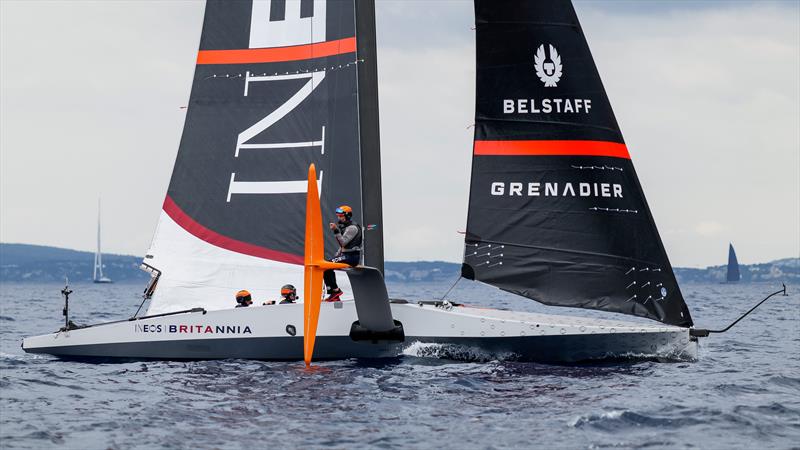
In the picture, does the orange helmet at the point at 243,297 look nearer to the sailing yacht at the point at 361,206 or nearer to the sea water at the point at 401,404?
the sailing yacht at the point at 361,206

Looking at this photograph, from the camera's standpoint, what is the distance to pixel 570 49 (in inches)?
682

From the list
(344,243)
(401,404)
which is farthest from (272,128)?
(401,404)

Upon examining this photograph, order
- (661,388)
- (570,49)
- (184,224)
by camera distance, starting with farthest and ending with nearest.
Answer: (184,224) < (570,49) < (661,388)

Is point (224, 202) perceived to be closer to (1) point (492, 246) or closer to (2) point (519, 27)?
(1) point (492, 246)

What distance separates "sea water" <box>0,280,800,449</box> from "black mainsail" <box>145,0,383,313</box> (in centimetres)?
205

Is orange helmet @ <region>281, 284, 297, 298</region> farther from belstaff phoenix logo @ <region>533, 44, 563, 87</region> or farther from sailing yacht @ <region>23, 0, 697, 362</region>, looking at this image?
belstaff phoenix logo @ <region>533, 44, 563, 87</region>

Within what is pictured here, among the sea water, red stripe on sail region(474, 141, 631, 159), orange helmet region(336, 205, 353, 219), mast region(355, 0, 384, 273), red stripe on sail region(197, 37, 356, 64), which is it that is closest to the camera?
the sea water

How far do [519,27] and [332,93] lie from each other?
3.28 metres

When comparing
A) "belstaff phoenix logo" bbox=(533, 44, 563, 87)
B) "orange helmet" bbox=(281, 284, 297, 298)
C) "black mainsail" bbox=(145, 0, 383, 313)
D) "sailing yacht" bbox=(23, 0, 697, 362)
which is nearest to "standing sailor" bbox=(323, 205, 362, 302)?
"sailing yacht" bbox=(23, 0, 697, 362)

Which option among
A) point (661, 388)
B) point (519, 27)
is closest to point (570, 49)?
point (519, 27)

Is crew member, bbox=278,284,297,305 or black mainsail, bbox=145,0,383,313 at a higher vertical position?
black mainsail, bbox=145,0,383,313

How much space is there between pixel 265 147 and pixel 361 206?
2067 mm

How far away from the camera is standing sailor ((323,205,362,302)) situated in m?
16.2

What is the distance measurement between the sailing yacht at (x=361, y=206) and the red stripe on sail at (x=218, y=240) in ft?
0.10
